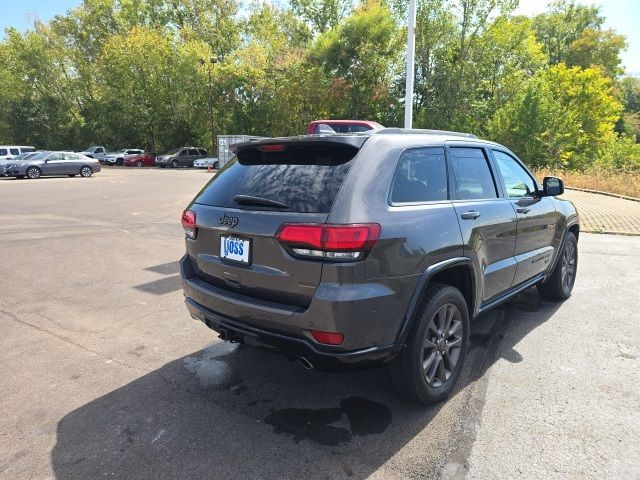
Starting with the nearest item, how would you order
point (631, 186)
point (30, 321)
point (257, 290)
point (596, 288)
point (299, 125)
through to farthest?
point (257, 290) < point (30, 321) < point (596, 288) < point (631, 186) < point (299, 125)

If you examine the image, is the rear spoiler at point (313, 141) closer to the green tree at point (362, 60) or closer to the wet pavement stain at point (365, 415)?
the wet pavement stain at point (365, 415)

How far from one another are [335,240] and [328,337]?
0.55 metres

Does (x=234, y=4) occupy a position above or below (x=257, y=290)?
above

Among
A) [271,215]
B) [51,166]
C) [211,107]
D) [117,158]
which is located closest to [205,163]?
[211,107]

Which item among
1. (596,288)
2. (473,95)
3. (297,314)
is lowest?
(596,288)

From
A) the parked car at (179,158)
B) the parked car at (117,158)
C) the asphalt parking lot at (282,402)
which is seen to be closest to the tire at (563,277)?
the asphalt parking lot at (282,402)

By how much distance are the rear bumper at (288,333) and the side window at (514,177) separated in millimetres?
2257

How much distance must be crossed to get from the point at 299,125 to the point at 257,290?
1582 inches

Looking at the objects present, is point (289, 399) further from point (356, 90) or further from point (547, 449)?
point (356, 90)

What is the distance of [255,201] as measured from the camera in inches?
115

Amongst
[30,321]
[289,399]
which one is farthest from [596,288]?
[30,321]

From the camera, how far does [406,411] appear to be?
3.07m

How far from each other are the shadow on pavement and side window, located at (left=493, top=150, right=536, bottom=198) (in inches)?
59.6

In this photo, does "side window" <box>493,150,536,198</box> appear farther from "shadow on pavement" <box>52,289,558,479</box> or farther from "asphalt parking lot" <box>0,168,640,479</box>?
"shadow on pavement" <box>52,289,558,479</box>
